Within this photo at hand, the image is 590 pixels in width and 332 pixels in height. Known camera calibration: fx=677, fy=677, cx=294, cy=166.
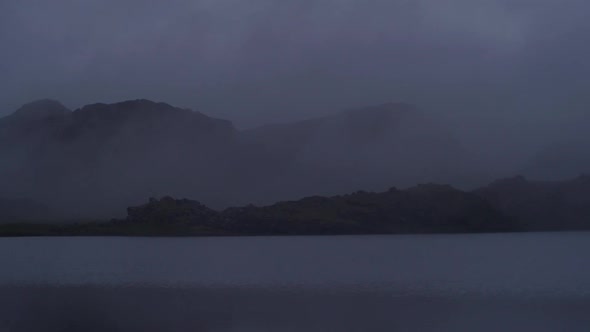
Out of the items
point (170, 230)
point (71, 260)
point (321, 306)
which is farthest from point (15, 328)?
point (170, 230)

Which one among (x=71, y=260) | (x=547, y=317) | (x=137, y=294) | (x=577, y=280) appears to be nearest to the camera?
(x=547, y=317)

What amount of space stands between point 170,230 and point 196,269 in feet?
446

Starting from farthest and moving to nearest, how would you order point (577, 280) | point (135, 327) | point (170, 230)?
point (170, 230) → point (577, 280) → point (135, 327)

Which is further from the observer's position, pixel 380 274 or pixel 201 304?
pixel 380 274

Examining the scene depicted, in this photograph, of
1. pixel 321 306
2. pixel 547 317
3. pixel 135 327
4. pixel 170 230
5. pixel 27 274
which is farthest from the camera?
pixel 170 230

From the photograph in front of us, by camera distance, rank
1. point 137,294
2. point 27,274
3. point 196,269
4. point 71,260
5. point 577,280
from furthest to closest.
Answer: point 71,260, point 196,269, point 27,274, point 577,280, point 137,294

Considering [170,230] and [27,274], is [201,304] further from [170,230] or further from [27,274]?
[170,230]

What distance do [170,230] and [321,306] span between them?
545ft

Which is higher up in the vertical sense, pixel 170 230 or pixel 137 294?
pixel 170 230

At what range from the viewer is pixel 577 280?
49438mm

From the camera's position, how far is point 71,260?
77250 mm

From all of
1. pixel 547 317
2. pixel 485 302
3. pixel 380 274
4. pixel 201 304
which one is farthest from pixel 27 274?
pixel 547 317

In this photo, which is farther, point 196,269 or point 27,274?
point 196,269

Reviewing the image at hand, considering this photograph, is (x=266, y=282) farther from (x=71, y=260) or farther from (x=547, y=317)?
(x=71, y=260)
